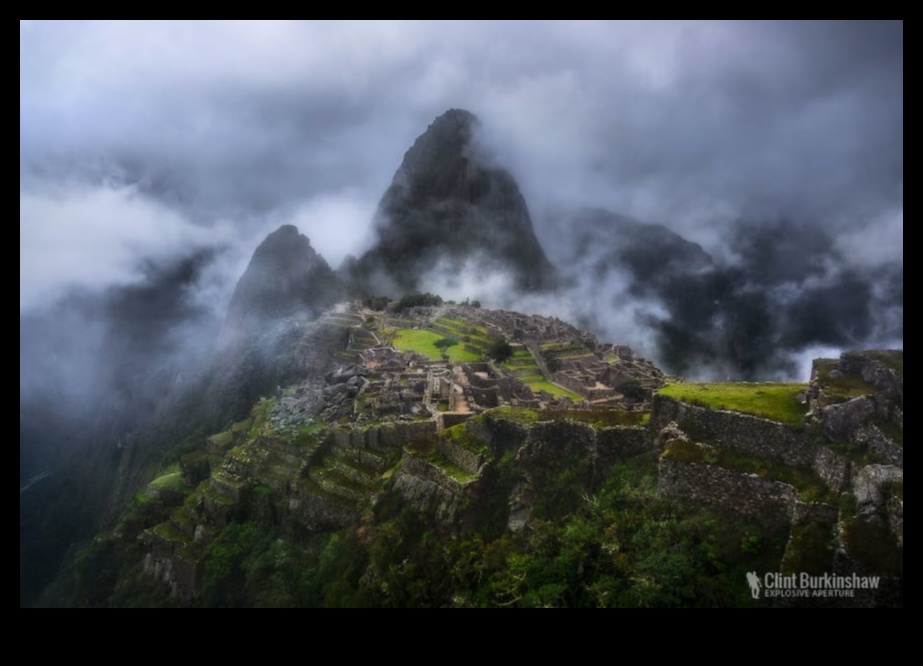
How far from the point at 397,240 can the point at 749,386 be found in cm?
12349

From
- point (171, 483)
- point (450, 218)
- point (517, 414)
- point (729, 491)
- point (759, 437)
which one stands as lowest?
point (171, 483)

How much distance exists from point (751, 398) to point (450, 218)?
127743 millimetres

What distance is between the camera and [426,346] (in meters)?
42.3

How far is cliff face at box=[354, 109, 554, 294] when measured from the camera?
125 m

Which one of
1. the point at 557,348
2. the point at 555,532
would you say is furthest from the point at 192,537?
the point at 557,348

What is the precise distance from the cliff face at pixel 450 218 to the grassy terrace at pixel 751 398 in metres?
103

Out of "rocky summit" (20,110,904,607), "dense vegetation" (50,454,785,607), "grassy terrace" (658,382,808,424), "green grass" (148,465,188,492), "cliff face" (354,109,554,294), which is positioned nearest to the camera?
"rocky summit" (20,110,904,607)

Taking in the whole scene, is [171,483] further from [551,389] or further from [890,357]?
[890,357]

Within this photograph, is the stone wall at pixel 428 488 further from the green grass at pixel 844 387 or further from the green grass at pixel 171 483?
the green grass at pixel 171 483

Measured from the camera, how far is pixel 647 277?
100375 millimetres

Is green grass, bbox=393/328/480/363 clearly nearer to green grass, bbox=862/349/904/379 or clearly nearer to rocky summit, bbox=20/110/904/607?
rocky summit, bbox=20/110/904/607

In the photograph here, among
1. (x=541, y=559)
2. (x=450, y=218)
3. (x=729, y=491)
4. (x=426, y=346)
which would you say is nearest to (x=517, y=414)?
(x=541, y=559)

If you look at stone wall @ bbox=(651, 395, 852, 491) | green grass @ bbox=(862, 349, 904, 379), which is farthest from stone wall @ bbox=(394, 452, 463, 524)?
green grass @ bbox=(862, 349, 904, 379)

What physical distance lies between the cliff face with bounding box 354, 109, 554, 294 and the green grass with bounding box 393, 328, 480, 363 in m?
66.0
